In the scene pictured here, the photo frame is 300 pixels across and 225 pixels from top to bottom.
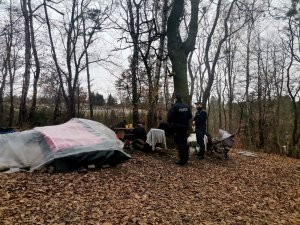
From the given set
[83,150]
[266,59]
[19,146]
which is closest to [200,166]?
[83,150]

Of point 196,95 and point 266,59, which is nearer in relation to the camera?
point 266,59

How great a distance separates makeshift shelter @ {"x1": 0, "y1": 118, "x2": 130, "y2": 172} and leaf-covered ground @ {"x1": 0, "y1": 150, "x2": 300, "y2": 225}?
33 centimetres

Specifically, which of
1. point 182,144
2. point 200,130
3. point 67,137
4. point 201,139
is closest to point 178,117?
point 182,144

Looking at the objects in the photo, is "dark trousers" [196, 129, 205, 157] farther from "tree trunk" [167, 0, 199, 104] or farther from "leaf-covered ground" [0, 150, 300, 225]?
"tree trunk" [167, 0, 199, 104]

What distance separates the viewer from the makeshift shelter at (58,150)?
23.9 feet

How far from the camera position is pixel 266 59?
95.1 ft

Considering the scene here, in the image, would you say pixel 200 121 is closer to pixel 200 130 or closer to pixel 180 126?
pixel 200 130

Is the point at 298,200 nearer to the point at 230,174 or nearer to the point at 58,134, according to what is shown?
the point at 230,174

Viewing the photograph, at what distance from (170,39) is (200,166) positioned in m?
4.94

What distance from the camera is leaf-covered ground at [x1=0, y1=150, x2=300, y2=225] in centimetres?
500

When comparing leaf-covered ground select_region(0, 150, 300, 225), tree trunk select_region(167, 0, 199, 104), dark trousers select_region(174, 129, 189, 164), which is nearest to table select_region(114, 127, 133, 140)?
leaf-covered ground select_region(0, 150, 300, 225)

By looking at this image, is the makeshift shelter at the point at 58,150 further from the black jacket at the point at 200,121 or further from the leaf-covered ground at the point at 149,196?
the black jacket at the point at 200,121

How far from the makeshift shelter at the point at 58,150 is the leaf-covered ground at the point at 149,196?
0.33 m

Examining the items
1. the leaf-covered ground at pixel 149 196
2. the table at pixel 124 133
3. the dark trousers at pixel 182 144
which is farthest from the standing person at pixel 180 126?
the table at pixel 124 133
